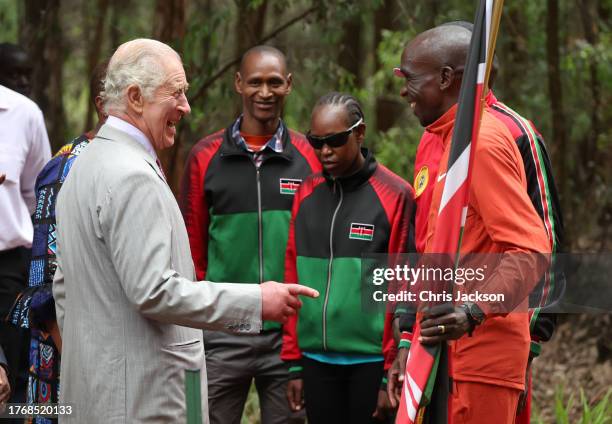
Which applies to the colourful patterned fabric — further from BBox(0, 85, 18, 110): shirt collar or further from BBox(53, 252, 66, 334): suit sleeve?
BBox(0, 85, 18, 110): shirt collar

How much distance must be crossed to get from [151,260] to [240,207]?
2337mm


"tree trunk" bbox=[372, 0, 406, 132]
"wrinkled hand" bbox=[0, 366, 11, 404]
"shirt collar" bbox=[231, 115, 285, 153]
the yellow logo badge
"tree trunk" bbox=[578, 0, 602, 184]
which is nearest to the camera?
"wrinkled hand" bbox=[0, 366, 11, 404]

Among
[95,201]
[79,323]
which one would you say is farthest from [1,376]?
[95,201]

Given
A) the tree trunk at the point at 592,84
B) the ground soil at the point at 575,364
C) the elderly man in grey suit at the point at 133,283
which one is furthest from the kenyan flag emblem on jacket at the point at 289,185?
the tree trunk at the point at 592,84

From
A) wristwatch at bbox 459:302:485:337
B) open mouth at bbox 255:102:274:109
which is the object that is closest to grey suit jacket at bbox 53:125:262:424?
wristwatch at bbox 459:302:485:337

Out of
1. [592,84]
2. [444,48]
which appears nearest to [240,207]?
[444,48]

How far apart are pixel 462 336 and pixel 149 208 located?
1.30 metres

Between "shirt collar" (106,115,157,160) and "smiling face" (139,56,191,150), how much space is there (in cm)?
3

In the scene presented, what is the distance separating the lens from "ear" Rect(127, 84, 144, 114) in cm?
379

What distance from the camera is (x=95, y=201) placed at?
3.63 meters

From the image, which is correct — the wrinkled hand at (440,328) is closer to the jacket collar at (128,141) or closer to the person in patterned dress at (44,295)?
the jacket collar at (128,141)

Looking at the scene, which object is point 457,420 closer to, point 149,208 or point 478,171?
point 478,171

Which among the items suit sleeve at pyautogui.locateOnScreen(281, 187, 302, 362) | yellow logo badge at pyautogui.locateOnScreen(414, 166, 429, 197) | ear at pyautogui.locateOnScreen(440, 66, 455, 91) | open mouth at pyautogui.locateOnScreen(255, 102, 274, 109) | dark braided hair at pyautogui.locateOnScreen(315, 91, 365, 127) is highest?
open mouth at pyautogui.locateOnScreen(255, 102, 274, 109)

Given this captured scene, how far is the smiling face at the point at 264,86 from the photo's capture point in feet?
19.8
